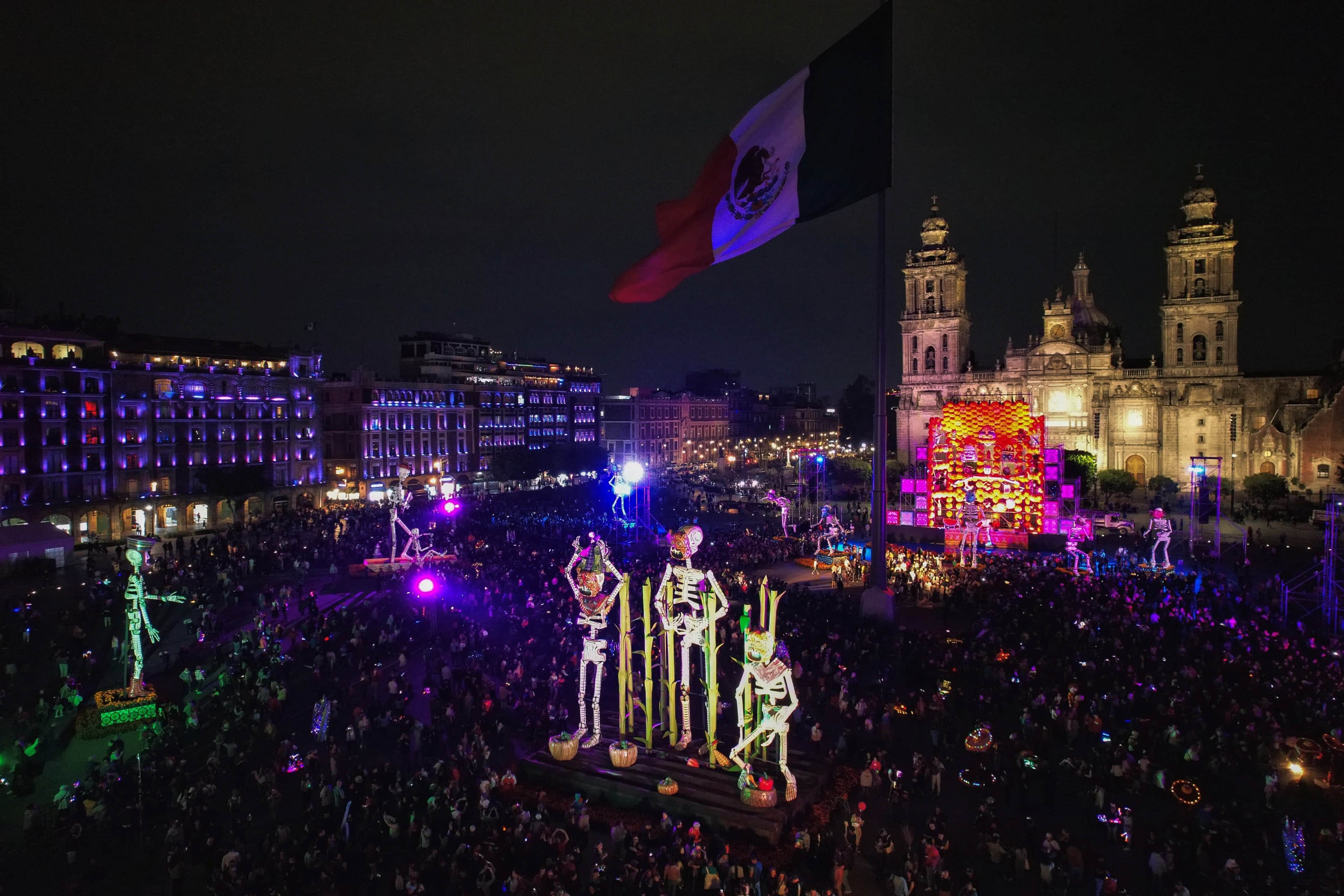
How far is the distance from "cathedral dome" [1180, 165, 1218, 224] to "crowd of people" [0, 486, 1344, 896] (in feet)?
168

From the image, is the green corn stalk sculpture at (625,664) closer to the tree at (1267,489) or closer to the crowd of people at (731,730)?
the crowd of people at (731,730)

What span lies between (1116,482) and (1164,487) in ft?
16.9

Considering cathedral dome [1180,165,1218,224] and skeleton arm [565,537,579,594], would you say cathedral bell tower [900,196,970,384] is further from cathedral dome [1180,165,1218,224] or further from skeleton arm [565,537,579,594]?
skeleton arm [565,537,579,594]

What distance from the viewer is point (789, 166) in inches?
612

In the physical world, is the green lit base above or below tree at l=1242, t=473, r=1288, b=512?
below

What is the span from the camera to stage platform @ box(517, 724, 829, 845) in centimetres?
1358

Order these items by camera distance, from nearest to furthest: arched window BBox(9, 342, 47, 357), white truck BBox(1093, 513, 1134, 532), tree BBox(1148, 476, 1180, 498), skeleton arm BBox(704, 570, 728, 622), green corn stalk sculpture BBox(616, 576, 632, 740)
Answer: skeleton arm BBox(704, 570, 728, 622) → green corn stalk sculpture BBox(616, 576, 632, 740) → white truck BBox(1093, 513, 1134, 532) → arched window BBox(9, 342, 47, 357) → tree BBox(1148, 476, 1180, 498)

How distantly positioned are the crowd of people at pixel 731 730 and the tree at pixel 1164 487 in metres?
38.0

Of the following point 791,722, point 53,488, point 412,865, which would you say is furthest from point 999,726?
point 53,488

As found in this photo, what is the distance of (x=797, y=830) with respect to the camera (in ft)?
44.1

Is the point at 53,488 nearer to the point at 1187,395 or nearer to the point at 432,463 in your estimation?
the point at 432,463

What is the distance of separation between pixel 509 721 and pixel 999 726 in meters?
11.1

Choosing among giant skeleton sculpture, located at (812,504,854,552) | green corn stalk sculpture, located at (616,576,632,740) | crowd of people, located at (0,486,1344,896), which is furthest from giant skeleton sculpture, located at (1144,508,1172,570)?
green corn stalk sculpture, located at (616,576,632,740)

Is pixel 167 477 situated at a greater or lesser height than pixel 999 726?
greater
